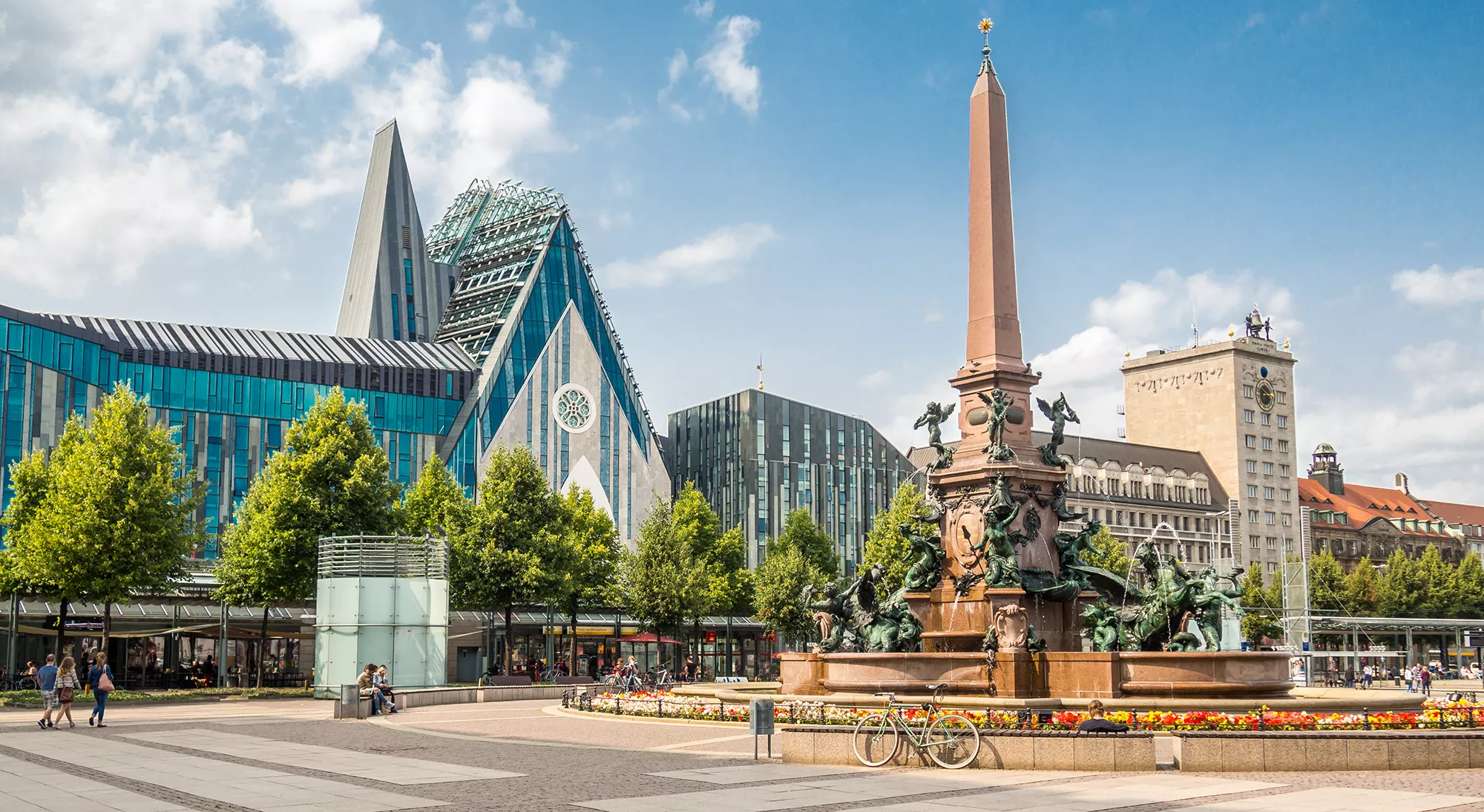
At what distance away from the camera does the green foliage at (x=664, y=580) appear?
64.7m

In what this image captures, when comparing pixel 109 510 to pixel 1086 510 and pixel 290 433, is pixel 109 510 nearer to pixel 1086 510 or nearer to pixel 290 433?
pixel 290 433

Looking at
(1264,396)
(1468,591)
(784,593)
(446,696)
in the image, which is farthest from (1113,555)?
(1264,396)

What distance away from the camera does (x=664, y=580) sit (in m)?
64.7

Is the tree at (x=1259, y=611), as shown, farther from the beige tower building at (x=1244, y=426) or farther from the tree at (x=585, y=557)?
the tree at (x=585, y=557)

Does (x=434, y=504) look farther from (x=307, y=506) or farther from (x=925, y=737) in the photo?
(x=925, y=737)

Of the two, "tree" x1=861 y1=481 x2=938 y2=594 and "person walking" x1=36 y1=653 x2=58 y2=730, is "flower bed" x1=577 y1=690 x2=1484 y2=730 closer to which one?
"person walking" x1=36 y1=653 x2=58 y2=730

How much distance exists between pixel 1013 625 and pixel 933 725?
7.79 metres

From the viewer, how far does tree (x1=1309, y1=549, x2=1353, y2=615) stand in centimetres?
9650

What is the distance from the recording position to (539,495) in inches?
2301

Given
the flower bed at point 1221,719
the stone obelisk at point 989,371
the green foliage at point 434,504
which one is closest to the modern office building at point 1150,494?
the green foliage at point 434,504

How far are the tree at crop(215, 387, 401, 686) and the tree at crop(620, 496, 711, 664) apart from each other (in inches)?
621

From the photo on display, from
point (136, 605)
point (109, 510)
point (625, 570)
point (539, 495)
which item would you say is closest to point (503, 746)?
point (109, 510)

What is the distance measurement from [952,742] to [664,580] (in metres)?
46.0

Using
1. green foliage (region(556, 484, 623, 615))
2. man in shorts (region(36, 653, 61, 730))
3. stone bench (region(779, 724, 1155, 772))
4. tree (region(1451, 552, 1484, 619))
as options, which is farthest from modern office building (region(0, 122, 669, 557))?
stone bench (region(779, 724, 1155, 772))
